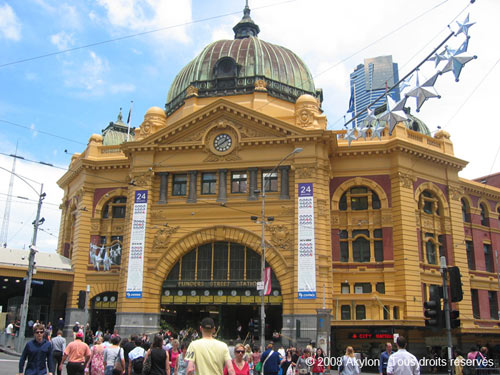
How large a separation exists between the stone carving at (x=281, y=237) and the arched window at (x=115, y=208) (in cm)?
1596

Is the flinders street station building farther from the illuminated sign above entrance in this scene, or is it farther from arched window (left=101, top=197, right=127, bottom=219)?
arched window (left=101, top=197, right=127, bottom=219)

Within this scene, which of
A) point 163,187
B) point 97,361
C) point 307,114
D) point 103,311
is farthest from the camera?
point 103,311

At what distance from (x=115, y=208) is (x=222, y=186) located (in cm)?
1268

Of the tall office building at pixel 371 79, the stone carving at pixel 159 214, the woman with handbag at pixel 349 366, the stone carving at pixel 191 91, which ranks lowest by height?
the woman with handbag at pixel 349 366

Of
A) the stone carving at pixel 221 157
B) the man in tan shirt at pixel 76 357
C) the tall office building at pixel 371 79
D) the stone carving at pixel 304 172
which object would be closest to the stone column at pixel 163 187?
the stone carving at pixel 221 157

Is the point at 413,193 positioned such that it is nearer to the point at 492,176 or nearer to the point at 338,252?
the point at 338,252

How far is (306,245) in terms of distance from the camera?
38.3m

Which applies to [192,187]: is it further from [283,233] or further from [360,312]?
[360,312]

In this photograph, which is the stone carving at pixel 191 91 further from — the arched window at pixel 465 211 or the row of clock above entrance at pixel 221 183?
the arched window at pixel 465 211

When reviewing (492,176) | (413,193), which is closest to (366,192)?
(413,193)

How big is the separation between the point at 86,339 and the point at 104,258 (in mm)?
12735

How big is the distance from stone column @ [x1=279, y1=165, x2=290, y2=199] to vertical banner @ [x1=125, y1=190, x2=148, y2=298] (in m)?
11.1

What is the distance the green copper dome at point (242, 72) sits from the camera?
50031mm

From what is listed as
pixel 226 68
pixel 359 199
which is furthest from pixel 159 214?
pixel 226 68
